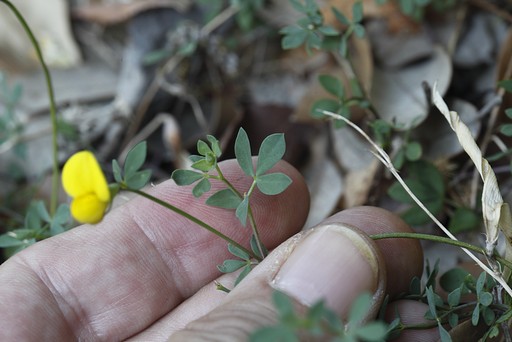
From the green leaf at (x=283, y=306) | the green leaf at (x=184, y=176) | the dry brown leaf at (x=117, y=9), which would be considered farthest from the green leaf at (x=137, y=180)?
the dry brown leaf at (x=117, y=9)

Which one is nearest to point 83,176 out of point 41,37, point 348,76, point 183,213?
point 183,213

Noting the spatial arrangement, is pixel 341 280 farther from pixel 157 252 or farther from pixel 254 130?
pixel 254 130

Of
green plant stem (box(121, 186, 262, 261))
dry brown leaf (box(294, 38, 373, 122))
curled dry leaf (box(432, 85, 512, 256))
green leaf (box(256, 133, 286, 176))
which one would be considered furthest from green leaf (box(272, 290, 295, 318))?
dry brown leaf (box(294, 38, 373, 122))

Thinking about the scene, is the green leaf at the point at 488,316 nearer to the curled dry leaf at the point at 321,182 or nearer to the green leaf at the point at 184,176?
the green leaf at the point at 184,176

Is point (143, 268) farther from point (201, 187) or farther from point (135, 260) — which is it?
point (201, 187)

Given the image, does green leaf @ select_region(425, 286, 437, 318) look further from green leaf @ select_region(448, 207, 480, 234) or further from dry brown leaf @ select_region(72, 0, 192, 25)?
dry brown leaf @ select_region(72, 0, 192, 25)

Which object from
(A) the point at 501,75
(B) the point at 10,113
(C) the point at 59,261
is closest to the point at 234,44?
(B) the point at 10,113
